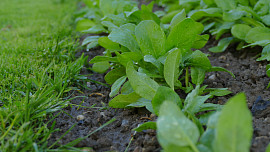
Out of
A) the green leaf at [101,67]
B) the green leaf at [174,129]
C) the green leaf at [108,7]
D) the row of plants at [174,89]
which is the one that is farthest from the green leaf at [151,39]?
the green leaf at [108,7]

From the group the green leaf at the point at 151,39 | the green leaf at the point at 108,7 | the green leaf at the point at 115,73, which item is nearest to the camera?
the green leaf at the point at 151,39

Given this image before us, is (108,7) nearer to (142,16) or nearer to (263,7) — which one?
(142,16)

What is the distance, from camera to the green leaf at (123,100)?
144cm

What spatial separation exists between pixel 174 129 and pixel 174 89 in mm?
745

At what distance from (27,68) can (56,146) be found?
84 cm

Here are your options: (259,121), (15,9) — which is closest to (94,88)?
(259,121)

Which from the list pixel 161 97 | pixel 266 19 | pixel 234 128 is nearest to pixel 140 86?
pixel 161 97

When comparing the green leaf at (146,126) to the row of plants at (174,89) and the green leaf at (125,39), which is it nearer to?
the row of plants at (174,89)

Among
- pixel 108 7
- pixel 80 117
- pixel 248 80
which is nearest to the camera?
pixel 80 117

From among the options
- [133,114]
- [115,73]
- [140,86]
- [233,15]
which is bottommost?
[133,114]

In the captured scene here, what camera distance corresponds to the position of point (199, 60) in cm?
153

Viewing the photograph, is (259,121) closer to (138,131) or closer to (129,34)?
(138,131)

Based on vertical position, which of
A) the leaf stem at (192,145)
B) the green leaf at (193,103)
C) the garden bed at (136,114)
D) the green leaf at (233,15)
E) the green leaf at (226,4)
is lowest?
the garden bed at (136,114)

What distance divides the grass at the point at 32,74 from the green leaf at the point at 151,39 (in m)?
0.50
